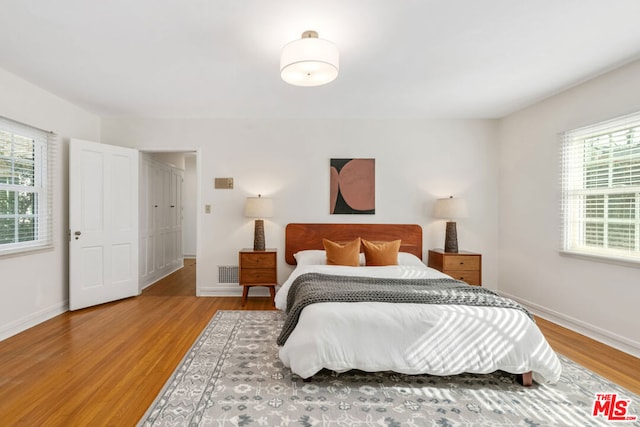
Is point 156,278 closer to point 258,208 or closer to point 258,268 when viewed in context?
point 258,268

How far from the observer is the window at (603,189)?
2.67m

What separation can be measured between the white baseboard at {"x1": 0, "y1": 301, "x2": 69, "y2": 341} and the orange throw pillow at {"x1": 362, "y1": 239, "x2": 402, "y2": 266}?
3.62 m

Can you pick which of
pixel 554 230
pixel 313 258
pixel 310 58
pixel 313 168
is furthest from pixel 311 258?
pixel 554 230

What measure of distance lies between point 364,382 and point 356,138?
10.3 ft

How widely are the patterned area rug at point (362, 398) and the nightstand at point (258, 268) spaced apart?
1.46 meters

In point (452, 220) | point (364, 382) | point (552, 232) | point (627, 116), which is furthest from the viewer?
point (452, 220)

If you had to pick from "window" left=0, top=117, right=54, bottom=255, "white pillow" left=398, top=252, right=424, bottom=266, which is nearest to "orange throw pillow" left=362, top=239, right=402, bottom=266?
"white pillow" left=398, top=252, right=424, bottom=266

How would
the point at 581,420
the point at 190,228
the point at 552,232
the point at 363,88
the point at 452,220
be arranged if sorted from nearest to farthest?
the point at 581,420
the point at 363,88
the point at 552,232
the point at 452,220
the point at 190,228

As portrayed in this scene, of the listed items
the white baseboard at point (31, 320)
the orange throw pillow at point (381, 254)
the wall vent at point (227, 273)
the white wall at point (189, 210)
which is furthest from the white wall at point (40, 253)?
the white wall at point (189, 210)

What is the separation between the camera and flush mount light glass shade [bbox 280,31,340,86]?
6.52 ft

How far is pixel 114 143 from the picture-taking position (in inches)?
166

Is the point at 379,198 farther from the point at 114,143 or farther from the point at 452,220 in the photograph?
the point at 114,143

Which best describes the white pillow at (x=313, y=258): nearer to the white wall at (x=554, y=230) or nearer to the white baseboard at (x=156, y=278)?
the white wall at (x=554, y=230)

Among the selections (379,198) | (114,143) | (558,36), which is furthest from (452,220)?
(114,143)
